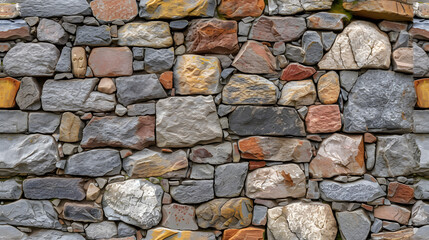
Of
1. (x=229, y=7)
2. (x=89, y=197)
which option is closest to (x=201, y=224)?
(x=89, y=197)

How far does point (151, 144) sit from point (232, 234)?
0.88 meters

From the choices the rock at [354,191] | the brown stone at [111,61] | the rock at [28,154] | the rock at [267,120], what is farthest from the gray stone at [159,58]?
the rock at [354,191]

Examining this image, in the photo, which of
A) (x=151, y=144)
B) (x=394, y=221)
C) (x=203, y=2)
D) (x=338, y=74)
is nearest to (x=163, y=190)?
(x=151, y=144)

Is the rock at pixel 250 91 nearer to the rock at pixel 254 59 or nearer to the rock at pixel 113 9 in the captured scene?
the rock at pixel 254 59

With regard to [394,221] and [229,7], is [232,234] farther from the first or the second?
[229,7]

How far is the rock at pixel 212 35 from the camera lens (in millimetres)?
2096

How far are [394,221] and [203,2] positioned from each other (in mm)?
2119

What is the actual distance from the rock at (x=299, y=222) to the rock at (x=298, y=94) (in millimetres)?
748

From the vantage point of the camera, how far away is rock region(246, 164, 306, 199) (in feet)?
6.95

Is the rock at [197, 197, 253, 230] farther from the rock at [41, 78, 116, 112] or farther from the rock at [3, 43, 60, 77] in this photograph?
the rock at [3, 43, 60, 77]

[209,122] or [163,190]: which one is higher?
[209,122]

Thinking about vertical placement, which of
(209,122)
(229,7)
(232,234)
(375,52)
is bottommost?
(232,234)

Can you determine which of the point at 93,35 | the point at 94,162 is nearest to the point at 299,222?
the point at 94,162

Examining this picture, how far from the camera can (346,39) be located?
2133 millimetres
